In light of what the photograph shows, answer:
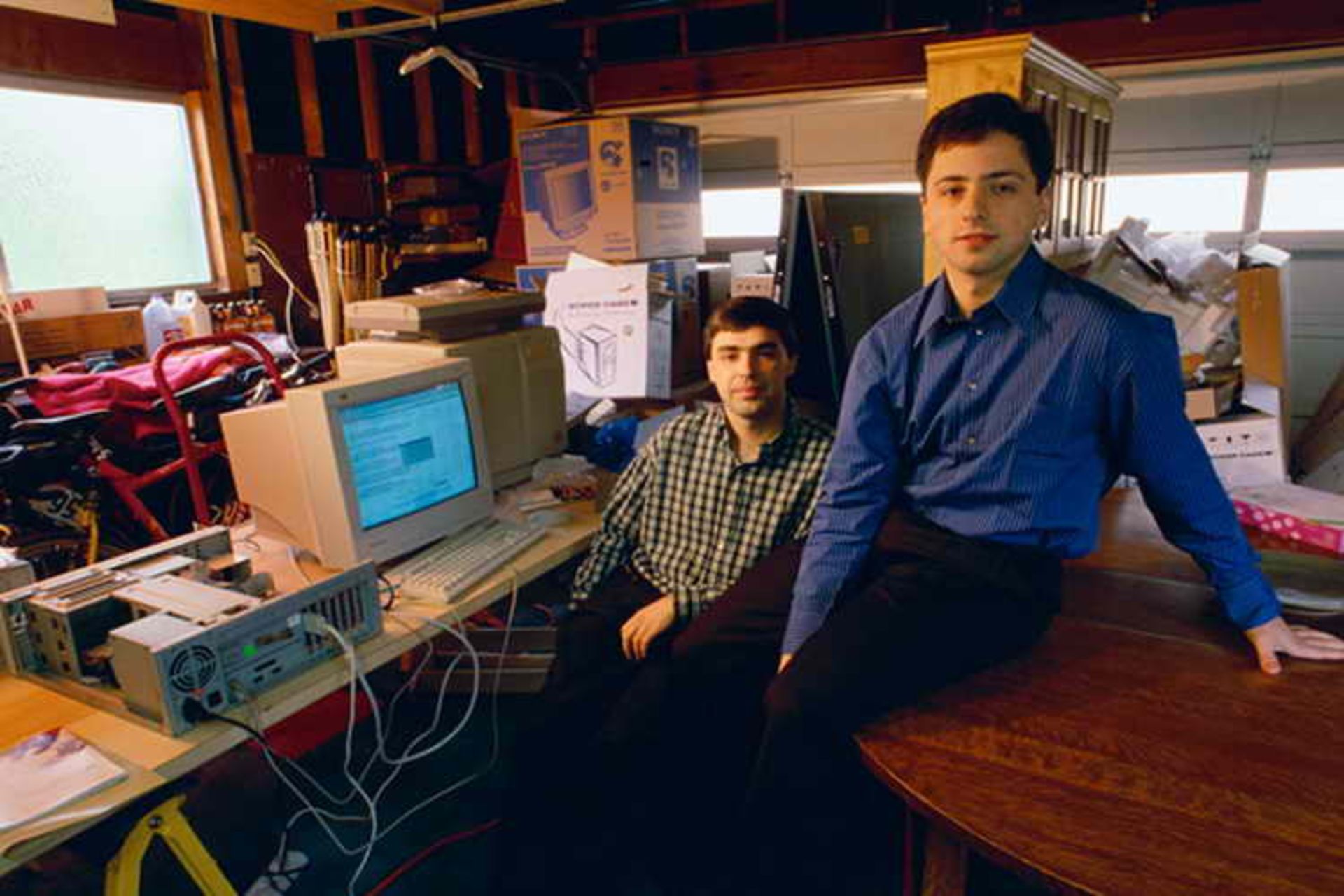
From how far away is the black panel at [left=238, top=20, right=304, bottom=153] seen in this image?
4.85 meters

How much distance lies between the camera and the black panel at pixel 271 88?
485 centimetres

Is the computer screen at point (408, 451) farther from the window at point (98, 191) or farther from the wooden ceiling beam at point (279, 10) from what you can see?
the window at point (98, 191)

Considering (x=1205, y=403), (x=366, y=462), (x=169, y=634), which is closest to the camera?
(x=169, y=634)

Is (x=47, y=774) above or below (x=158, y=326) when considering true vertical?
below

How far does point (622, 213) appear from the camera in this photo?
3721mm

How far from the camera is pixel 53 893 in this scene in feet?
5.30

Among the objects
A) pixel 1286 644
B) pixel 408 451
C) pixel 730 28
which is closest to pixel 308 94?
pixel 730 28

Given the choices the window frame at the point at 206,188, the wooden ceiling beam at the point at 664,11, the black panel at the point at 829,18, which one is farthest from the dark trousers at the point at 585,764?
the wooden ceiling beam at the point at 664,11

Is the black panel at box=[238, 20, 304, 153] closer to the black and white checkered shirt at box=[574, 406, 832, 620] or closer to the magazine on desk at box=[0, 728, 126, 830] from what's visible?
the black and white checkered shirt at box=[574, 406, 832, 620]

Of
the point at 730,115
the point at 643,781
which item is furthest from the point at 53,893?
the point at 730,115

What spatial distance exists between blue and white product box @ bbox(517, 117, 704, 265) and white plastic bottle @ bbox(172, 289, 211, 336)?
1556mm

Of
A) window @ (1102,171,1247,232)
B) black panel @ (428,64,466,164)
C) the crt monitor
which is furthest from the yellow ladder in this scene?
black panel @ (428,64,466,164)

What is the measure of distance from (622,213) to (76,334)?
8.09 feet

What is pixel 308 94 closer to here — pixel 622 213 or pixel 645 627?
pixel 622 213
